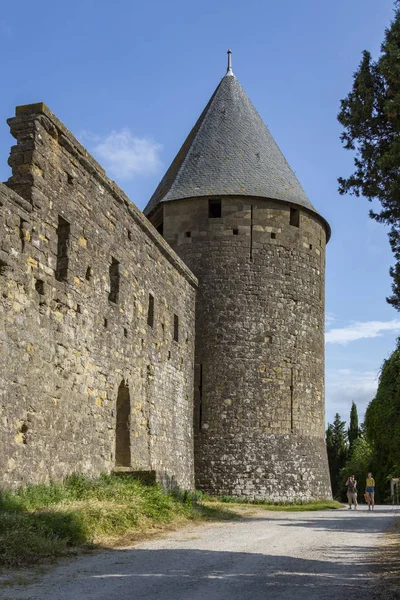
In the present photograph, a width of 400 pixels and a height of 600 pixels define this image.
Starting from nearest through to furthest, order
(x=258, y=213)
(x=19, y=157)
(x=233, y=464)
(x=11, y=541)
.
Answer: (x=11, y=541)
(x=19, y=157)
(x=233, y=464)
(x=258, y=213)

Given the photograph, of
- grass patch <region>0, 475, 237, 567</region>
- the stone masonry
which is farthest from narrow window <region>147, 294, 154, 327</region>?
grass patch <region>0, 475, 237, 567</region>

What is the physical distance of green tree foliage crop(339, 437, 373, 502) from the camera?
41912mm

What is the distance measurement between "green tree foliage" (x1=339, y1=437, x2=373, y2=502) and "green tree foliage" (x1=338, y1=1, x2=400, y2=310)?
1253 inches

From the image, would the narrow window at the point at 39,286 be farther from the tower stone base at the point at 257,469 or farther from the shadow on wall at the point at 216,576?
the tower stone base at the point at 257,469

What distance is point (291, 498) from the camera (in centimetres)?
2109

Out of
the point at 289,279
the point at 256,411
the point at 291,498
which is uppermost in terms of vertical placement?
the point at 289,279

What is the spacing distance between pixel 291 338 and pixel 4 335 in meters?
12.5

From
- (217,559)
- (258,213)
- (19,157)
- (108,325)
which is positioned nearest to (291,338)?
(258,213)

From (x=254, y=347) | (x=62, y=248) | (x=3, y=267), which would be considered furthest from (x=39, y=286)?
(x=254, y=347)

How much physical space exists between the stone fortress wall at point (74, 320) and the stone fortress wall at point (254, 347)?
270 centimetres

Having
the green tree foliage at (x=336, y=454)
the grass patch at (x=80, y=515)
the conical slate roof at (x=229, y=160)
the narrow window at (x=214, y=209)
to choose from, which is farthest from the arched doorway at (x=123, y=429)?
the green tree foliage at (x=336, y=454)

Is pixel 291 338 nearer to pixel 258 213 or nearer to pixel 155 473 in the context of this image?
pixel 258 213

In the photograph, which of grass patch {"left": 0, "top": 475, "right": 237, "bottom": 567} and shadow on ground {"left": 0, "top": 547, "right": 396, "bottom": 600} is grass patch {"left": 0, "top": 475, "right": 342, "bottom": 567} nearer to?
grass patch {"left": 0, "top": 475, "right": 237, "bottom": 567}

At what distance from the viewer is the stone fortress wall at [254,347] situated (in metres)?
21.0
